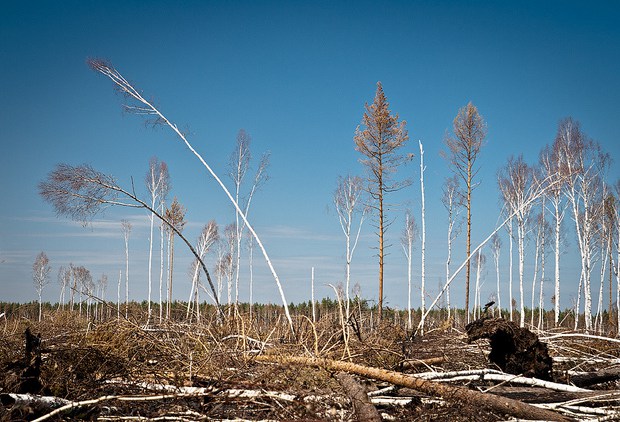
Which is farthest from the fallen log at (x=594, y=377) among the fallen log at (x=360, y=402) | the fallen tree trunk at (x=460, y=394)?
the fallen log at (x=360, y=402)

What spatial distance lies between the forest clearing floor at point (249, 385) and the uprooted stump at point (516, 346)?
1.31 feet

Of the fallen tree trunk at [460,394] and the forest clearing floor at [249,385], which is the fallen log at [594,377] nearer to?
the forest clearing floor at [249,385]

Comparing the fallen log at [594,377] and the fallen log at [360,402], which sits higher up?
the fallen log at [360,402]

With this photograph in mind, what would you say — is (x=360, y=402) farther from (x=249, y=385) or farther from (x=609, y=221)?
(x=609, y=221)

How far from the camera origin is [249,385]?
11.8 ft

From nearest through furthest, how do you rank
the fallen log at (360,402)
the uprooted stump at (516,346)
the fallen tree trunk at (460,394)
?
the fallen log at (360,402) < the fallen tree trunk at (460,394) < the uprooted stump at (516,346)

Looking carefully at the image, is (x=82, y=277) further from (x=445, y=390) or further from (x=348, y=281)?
(x=445, y=390)

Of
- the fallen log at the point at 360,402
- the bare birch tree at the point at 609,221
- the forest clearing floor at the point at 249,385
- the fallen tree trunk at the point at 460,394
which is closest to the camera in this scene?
the fallen log at the point at 360,402

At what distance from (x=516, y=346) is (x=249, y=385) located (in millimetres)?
2933

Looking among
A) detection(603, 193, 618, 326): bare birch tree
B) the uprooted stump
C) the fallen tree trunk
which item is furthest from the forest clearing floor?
detection(603, 193, 618, 326): bare birch tree

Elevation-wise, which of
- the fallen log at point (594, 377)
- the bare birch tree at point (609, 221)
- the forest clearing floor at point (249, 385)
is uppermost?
the bare birch tree at point (609, 221)

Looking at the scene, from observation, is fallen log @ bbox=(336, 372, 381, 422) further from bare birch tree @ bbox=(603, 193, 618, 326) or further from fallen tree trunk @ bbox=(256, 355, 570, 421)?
bare birch tree @ bbox=(603, 193, 618, 326)

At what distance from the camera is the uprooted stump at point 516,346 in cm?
507

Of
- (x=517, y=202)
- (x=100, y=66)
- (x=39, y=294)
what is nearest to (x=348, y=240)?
(x=517, y=202)
